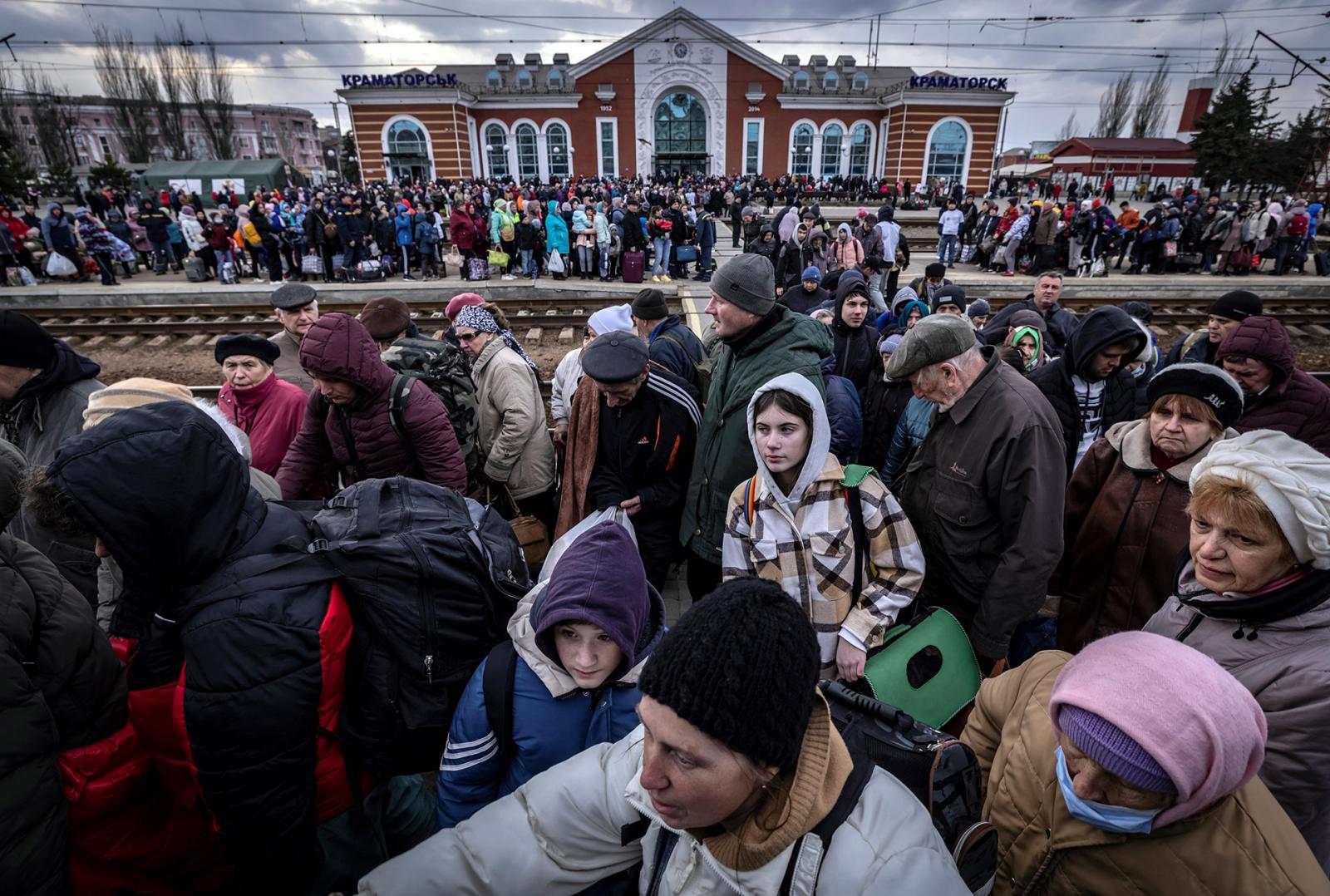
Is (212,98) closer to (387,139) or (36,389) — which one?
(387,139)

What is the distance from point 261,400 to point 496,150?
42.6m

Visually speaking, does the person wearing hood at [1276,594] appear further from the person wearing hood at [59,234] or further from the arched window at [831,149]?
the arched window at [831,149]

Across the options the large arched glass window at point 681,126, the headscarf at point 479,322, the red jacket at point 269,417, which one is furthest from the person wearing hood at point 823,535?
the large arched glass window at point 681,126

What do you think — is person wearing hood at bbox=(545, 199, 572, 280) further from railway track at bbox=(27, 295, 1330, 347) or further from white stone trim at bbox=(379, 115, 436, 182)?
Result: white stone trim at bbox=(379, 115, 436, 182)

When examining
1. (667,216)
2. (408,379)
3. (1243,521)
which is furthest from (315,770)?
(667,216)

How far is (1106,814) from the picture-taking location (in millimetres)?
1351

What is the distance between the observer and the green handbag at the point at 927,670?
2355 millimetres

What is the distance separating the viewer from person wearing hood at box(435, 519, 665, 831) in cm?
184

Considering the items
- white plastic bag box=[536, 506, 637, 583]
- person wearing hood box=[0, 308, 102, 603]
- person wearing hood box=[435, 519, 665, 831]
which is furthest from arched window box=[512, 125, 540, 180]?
person wearing hood box=[435, 519, 665, 831]

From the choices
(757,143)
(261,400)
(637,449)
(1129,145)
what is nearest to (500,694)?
(637,449)

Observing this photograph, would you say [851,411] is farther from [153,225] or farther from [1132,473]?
[153,225]

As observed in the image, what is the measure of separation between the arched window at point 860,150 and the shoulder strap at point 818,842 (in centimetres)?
4508

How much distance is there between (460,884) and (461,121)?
44.5 metres

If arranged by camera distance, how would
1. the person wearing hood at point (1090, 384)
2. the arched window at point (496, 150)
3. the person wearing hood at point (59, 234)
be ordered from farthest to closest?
the arched window at point (496, 150) < the person wearing hood at point (59, 234) < the person wearing hood at point (1090, 384)
